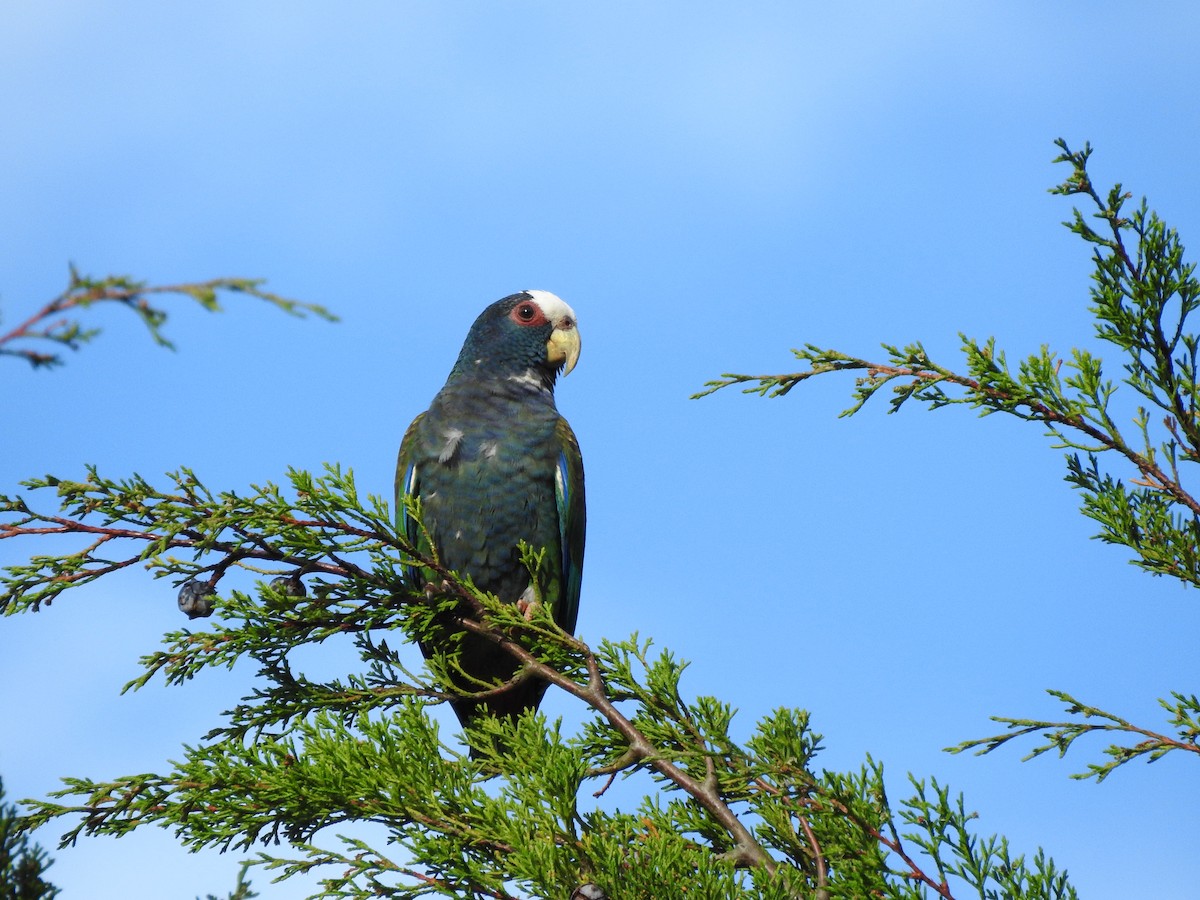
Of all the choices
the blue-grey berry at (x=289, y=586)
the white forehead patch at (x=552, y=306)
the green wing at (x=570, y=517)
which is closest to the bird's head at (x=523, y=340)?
the white forehead patch at (x=552, y=306)

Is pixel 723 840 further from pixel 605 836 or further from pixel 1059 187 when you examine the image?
pixel 1059 187

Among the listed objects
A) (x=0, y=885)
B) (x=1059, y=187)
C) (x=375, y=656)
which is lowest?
(x=0, y=885)

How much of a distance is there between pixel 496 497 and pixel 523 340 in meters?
1.05

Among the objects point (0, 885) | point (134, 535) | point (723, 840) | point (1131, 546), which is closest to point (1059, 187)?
point (1131, 546)

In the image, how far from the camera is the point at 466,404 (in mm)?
5039

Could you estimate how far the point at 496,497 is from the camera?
15.5 feet

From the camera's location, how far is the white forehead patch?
223 inches

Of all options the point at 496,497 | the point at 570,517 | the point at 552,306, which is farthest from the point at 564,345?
the point at 496,497

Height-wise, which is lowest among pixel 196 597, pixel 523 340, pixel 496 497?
pixel 196 597

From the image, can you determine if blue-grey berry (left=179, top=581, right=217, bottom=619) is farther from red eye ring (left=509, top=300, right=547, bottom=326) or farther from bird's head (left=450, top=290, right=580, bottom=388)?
red eye ring (left=509, top=300, right=547, bottom=326)

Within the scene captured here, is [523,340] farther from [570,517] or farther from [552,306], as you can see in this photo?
[570,517]

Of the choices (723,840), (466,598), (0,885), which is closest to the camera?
(0,885)

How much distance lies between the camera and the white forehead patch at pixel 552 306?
565cm

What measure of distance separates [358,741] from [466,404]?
2131 millimetres
